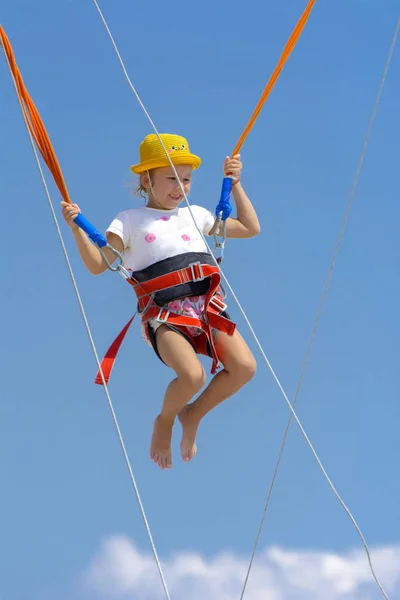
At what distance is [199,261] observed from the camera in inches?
267

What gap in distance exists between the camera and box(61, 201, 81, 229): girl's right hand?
6.51 metres

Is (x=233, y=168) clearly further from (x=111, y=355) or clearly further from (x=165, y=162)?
(x=111, y=355)

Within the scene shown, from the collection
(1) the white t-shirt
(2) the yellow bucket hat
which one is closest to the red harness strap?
(1) the white t-shirt

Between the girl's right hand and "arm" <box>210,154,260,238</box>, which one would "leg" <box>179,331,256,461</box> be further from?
the girl's right hand

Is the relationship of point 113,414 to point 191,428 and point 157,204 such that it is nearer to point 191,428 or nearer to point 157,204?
point 191,428

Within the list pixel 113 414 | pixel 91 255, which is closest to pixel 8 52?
pixel 91 255

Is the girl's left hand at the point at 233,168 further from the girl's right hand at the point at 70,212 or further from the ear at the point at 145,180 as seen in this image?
the girl's right hand at the point at 70,212

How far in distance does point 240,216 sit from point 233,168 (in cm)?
32

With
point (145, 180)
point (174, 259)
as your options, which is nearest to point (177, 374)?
point (174, 259)

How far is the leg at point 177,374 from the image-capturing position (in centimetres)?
657

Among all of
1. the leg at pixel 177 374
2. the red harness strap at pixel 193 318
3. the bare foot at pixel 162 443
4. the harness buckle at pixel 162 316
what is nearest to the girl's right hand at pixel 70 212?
the red harness strap at pixel 193 318

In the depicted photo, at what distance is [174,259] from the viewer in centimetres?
675

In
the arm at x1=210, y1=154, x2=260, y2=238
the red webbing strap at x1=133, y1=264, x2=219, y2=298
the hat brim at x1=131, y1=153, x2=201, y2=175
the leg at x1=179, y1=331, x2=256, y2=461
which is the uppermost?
the hat brim at x1=131, y1=153, x2=201, y2=175

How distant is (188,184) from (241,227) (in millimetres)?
444
